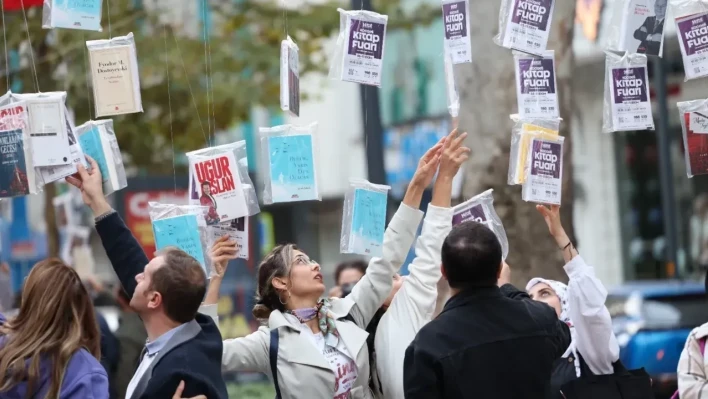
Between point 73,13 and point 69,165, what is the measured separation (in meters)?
0.65

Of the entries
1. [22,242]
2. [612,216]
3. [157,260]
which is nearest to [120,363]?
[157,260]

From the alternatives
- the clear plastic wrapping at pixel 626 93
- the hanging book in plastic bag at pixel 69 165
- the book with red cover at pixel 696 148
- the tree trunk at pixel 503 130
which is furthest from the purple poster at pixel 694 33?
the hanging book in plastic bag at pixel 69 165

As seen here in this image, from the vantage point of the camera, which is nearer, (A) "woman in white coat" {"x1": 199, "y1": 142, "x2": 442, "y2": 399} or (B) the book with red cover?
(A) "woman in white coat" {"x1": 199, "y1": 142, "x2": 442, "y2": 399}

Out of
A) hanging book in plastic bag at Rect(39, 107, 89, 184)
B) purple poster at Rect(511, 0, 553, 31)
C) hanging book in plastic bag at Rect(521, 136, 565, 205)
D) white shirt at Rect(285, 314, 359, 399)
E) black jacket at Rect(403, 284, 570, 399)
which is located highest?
purple poster at Rect(511, 0, 553, 31)

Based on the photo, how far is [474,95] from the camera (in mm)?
6840

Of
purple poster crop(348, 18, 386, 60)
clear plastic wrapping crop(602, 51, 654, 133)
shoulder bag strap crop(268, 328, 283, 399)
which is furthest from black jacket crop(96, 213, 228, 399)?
clear plastic wrapping crop(602, 51, 654, 133)

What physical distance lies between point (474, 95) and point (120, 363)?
2719mm

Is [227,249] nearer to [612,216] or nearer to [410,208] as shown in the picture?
[410,208]

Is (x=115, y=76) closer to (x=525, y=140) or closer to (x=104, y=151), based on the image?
(x=104, y=151)

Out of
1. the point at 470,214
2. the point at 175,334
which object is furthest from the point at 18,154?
the point at 470,214

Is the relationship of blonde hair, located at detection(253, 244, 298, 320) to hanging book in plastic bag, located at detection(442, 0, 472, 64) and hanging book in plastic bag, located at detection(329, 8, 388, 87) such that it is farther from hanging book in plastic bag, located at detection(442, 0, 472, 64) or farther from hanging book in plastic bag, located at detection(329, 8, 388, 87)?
hanging book in plastic bag, located at detection(442, 0, 472, 64)

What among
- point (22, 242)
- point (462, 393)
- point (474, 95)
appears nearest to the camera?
point (462, 393)

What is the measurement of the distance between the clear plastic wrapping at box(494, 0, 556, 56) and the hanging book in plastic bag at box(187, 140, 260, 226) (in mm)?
1183

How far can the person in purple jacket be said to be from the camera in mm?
3518
